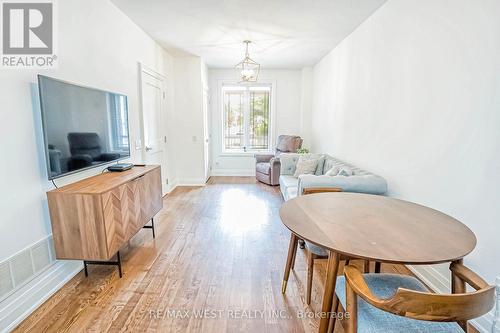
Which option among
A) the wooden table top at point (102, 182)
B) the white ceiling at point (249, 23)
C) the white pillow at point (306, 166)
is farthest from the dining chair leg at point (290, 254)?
the white ceiling at point (249, 23)

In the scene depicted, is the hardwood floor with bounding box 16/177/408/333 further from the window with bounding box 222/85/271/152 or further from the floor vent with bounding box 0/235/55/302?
the window with bounding box 222/85/271/152

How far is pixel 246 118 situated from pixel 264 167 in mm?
1602

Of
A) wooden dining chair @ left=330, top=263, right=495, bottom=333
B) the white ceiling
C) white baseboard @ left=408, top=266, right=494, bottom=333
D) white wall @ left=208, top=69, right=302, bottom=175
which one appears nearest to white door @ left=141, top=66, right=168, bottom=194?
the white ceiling

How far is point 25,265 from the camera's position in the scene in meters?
1.82

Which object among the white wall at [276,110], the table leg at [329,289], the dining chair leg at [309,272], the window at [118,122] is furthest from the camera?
the white wall at [276,110]

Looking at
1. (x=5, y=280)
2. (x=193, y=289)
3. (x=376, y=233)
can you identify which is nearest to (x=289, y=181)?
(x=193, y=289)

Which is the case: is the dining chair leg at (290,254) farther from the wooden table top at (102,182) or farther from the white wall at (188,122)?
the white wall at (188,122)

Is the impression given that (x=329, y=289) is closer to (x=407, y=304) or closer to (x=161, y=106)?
(x=407, y=304)

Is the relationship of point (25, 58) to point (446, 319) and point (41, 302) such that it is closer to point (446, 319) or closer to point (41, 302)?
point (41, 302)

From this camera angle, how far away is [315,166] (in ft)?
14.0

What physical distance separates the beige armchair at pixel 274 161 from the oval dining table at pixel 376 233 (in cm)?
355

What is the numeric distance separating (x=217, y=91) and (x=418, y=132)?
4929 mm

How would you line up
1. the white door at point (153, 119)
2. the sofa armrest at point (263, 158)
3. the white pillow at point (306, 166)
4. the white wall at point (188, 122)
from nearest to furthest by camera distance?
the white door at point (153, 119) < the white pillow at point (306, 166) < the white wall at point (188, 122) < the sofa armrest at point (263, 158)

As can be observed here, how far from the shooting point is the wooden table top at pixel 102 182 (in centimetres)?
197
